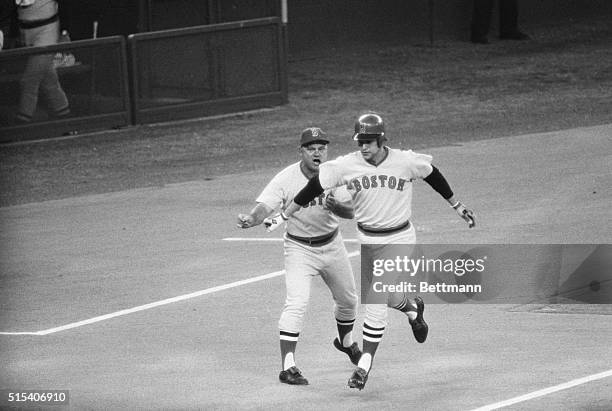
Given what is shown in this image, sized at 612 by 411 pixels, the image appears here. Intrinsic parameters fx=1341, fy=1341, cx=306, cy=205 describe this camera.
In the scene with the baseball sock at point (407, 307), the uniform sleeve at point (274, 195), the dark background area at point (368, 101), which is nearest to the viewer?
the uniform sleeve at point (274, 195)

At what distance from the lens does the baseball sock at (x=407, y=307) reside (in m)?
10.9

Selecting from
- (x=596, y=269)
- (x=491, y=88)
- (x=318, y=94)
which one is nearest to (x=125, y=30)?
(x=318, y=94)

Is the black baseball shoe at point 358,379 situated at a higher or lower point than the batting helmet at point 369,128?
lower

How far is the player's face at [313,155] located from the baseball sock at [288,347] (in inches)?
53.1

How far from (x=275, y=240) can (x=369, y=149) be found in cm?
565

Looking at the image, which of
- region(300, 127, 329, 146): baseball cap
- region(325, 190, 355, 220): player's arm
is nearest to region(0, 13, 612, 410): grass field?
region(325, 190, 355, 220): player's arm

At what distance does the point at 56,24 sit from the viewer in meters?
22.9

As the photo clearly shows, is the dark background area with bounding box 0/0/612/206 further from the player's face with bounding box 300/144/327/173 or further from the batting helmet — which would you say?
the batting helmet

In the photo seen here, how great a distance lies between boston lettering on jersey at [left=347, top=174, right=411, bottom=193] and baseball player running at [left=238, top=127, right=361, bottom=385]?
0.81 ft

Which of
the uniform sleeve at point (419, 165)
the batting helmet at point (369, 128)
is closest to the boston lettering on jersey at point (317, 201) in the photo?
the batting helmet at point (369, 128)

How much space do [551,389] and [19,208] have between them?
32.6 feet

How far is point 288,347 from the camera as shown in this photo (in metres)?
10.4

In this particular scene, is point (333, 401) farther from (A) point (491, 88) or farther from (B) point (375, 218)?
(A) point (491, 88)

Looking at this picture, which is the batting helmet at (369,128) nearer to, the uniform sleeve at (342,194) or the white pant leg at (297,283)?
the uniform sleeve at (342,194)
